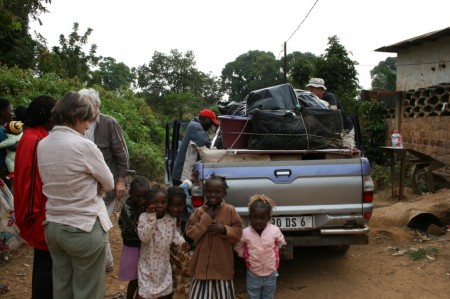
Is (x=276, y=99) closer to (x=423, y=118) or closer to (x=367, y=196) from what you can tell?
(x=367, y=196)

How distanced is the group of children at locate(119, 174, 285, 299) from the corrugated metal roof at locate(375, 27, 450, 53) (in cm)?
834

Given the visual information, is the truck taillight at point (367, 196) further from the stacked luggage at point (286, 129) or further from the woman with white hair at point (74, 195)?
the woman with white hair at point (74, 195)

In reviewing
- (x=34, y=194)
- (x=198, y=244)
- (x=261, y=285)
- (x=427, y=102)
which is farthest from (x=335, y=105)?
(x=427, y=102)

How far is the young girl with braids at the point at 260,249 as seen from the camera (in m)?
Result: 3.27

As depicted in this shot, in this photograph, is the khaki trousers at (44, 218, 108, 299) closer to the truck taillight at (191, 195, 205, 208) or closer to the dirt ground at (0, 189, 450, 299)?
the truck taillight at (191, 195, 205, 208)

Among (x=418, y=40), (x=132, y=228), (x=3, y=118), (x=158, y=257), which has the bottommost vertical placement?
(x=158, y=257)

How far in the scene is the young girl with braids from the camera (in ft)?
10.7

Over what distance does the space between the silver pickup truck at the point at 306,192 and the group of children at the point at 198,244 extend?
0.50m

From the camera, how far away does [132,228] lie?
127 inches

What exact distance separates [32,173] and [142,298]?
4.32 ft

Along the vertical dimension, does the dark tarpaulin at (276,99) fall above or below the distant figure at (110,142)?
above

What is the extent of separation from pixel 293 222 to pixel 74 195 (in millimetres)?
2165

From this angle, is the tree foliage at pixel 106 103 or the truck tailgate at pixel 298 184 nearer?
the truck tailgate at pixel 298 184

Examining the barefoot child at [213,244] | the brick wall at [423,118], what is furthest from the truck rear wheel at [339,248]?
the brick wall at [423,118]
